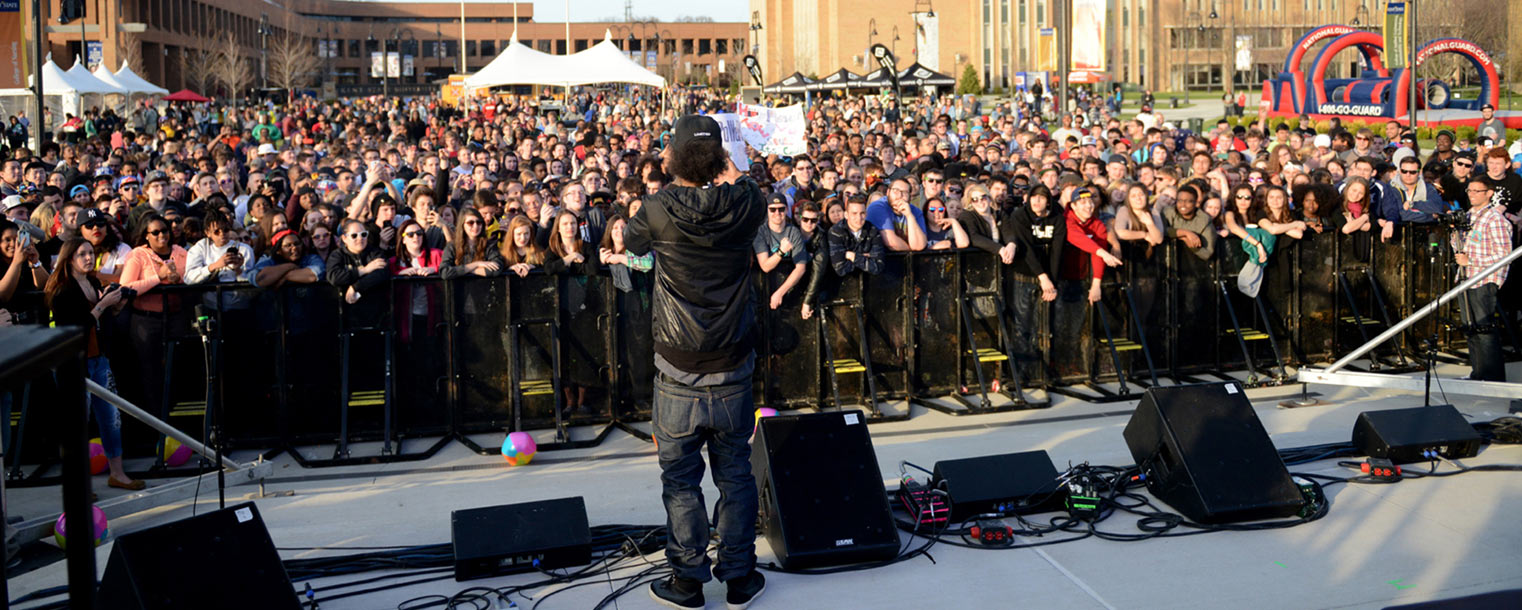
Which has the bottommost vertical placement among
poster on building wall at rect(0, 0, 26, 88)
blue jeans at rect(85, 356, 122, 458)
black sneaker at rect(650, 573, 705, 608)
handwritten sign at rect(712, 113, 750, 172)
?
black sneaker at rect(650, 573, 705, 608)

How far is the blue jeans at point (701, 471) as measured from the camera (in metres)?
5.88

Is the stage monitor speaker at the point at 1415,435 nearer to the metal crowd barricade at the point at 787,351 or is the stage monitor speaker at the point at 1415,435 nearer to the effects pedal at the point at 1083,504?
the effects pedal at the point at 1083,504

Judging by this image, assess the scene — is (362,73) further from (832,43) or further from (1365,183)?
(1365,183)

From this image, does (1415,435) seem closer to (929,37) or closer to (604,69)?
(604,69)

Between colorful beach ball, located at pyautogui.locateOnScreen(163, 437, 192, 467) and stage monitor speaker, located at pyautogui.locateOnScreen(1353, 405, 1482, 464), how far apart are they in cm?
798

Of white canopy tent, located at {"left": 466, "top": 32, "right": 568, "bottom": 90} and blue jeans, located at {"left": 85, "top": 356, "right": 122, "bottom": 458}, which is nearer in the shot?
blue jeans, located at {"left": 85, "top": 356, "right": 122, "bottom": 458}

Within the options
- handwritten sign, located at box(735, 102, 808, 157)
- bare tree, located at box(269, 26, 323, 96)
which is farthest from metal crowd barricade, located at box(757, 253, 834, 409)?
bare tree, located at box(269, 26, 323, 96)

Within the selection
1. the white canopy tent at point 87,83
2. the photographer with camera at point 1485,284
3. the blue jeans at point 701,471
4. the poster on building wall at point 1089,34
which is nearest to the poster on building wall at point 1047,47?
the poster on building wall at point 1089,34

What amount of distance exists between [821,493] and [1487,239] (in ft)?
21.9

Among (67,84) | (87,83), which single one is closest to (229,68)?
(87,83)

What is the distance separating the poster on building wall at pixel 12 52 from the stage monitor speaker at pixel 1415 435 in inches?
811

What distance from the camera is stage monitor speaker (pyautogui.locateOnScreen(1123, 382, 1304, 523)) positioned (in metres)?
6.98

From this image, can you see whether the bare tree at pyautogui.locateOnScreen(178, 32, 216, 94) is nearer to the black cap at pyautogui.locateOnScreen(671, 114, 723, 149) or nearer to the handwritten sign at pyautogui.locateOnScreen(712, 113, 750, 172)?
the handwritten sign at pyautogui.locateOnScreen(712, 113, 750, 172)

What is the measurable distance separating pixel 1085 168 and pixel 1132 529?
8.71m
